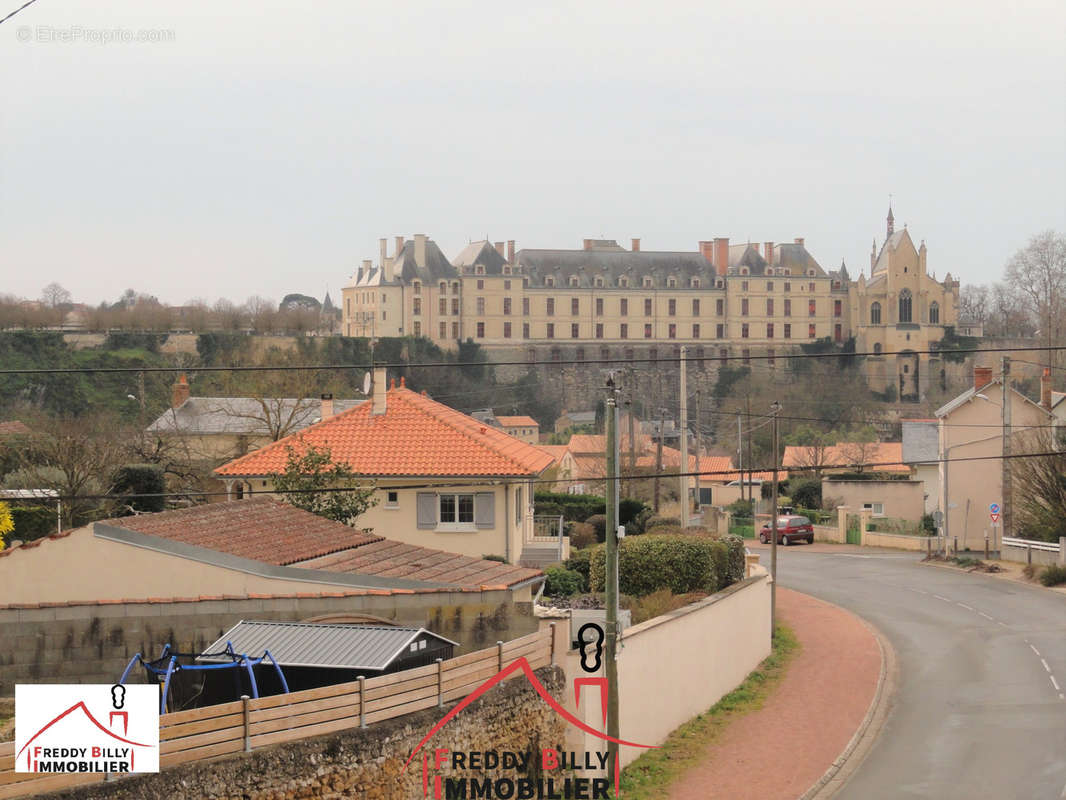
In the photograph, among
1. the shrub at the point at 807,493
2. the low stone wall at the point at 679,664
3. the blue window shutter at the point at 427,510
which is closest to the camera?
the low stone wall at the point at 679,664

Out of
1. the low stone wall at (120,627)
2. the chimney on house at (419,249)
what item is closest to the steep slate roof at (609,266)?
the chimney on house at (419,249)

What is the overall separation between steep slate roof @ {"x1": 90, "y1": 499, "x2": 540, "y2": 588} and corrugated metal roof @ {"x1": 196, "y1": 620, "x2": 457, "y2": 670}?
3103mm

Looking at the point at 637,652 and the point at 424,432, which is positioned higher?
the point at 424,432

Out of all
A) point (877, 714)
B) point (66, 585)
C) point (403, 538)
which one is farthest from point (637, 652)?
point (403, 538)

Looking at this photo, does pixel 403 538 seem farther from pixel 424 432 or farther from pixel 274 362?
pixel 274 362

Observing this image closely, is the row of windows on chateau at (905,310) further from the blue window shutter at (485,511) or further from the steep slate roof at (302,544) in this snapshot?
the steep slate roof at (302,544)

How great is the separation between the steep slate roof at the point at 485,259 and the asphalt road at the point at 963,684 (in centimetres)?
9044

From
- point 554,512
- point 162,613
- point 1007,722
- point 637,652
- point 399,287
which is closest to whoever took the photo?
point 162,613

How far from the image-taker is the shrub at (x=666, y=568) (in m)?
26.0

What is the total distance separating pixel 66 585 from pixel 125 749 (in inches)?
338

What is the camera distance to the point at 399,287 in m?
127

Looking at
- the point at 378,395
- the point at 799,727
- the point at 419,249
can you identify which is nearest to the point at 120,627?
the point at 799,727

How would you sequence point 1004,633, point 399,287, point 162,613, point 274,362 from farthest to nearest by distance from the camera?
point 399,287 < point 274,362 < point 1004,633 < point 162,613

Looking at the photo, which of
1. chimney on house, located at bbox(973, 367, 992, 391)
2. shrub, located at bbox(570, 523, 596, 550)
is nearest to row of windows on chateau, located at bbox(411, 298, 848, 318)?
chimney on house, located at bbox(973, 367, 992, 391)
